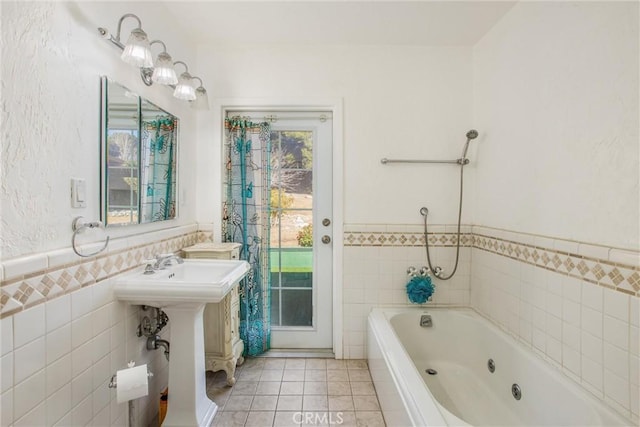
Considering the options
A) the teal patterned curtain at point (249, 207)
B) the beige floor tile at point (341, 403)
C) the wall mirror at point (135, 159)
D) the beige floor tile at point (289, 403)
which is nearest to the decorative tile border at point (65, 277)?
the wall mirror at point (135, 159)

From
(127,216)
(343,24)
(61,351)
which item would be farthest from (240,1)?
(61,351)

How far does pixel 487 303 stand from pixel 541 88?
139 centimetres

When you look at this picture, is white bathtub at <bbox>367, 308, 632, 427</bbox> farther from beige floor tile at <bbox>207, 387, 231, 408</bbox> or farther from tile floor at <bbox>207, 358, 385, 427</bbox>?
beige floor tile at <bbox>207, 387, 231, 408</bbox>

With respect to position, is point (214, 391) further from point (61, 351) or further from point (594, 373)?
point (594, 373)

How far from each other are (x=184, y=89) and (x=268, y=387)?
76.6 inches

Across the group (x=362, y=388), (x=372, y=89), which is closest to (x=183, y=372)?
A: (x=362, y=388)

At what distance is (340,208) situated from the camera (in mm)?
2246

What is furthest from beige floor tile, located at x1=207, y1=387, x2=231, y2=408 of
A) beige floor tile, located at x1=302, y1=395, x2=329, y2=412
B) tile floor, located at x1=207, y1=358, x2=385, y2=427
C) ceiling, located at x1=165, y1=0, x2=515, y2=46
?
ceiling, located at x1=165, y1=0, x2=515, y2=46

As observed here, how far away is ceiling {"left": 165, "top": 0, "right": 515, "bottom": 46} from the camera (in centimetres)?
179

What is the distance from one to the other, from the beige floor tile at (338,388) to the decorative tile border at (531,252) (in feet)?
3.14

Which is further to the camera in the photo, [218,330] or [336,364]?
[336,364]

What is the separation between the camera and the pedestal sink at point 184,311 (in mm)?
1342

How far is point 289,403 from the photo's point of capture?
1786mm

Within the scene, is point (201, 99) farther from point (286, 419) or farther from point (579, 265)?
point (579, 265)
